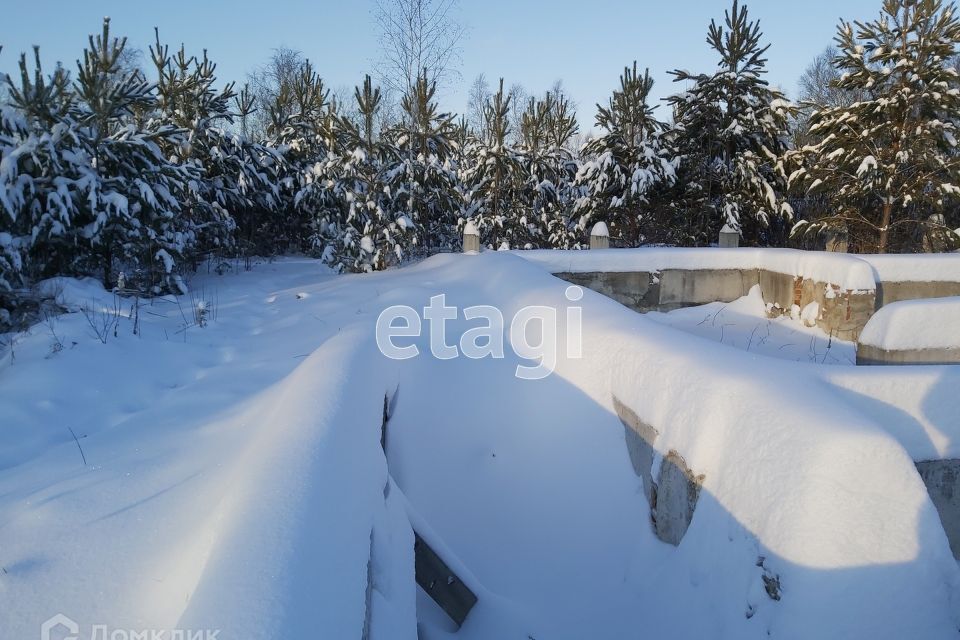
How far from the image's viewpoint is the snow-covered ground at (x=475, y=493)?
175cm

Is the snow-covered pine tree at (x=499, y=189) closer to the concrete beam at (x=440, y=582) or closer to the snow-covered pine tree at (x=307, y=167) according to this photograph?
the snow-covered pine tree at (x=307, y=167)

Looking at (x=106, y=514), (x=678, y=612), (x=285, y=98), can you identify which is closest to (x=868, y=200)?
(x=678, y=612)

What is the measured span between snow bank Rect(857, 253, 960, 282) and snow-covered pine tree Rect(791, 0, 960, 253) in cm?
282

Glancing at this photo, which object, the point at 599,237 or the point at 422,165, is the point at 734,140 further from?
the point at 422,165

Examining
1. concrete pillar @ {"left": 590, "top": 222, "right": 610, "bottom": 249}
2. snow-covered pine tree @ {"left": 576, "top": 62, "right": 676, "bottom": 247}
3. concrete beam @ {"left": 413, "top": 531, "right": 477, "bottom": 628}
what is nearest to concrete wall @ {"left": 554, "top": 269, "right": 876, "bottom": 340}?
concrete pillar @ {"left": 590, "top": 222, "right": 610, "bottom": 249}

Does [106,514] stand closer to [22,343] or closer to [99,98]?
[22,343]

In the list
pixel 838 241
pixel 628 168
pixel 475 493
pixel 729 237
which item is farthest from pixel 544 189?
pixel 475 493

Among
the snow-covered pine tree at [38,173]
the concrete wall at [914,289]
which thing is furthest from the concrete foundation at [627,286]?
the snow-covered pine tree at [38,173]

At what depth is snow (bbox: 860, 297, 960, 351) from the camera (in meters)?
3.99

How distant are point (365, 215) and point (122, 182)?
4086mm

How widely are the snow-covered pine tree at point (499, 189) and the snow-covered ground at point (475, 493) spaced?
26.1 ft

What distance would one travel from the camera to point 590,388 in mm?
3701

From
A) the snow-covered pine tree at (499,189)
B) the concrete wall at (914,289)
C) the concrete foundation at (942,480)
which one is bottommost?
the concrete foundation at (942,480)

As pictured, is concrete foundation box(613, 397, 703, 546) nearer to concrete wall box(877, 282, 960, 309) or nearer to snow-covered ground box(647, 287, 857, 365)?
snow-covered ground box(647, 287, 857, 365)
